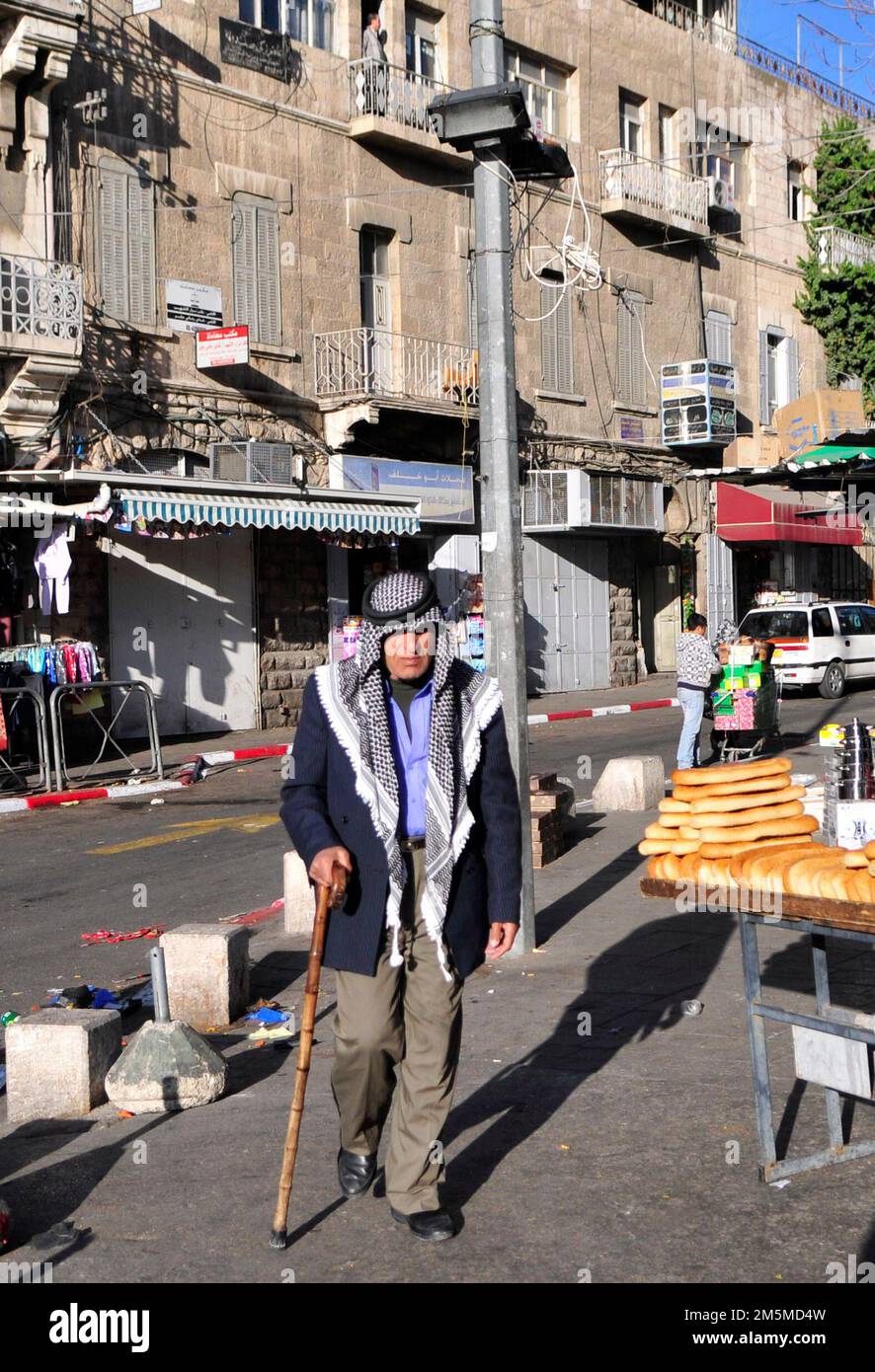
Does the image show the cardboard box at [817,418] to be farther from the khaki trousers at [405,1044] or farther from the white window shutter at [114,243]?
the khaki trousers at [405,1044]

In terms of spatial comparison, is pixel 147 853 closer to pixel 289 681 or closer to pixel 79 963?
pixel 79 963

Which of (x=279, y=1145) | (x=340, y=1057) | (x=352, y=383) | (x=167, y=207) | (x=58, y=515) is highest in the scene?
(x=167, y=207)

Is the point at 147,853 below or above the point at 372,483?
below

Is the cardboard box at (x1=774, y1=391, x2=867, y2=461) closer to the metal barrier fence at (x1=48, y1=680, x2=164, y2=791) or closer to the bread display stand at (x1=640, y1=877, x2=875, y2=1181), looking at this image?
the metal barrier fence at (x1=48, y1=680, x2=164, y2=791)

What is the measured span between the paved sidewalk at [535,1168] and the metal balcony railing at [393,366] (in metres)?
16.7

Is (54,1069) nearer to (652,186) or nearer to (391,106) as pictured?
(391,106)

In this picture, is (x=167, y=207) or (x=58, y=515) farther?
(x=167, y=207)

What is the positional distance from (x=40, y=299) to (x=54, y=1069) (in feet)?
45.6

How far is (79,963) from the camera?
26.8ft

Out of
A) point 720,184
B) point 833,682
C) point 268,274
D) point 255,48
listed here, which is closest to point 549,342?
point 268,274

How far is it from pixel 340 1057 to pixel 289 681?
59.0ft

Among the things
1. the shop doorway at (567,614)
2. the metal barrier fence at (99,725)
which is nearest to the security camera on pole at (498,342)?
the metal barrier fence at (99,725)

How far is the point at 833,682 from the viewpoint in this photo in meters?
24.9

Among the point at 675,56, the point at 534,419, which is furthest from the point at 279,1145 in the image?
the point at 675,56
